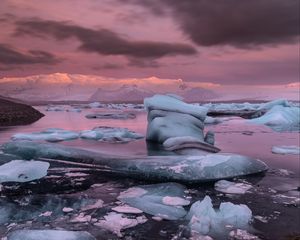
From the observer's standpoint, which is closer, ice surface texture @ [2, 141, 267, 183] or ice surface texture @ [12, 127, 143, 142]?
ice surface texture @ [2, 141, 267, 183]

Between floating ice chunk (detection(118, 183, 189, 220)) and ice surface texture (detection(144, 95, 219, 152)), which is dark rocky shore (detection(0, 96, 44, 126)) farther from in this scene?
floating ice chunk (detection(118, 183, 189, 220))

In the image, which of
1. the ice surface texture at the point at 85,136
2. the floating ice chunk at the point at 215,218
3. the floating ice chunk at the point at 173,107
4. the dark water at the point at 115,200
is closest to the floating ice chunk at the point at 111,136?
the ice surface texture at the point at 85,136

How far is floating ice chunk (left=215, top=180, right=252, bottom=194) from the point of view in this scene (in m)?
5.04

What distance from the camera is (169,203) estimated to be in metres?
4.46

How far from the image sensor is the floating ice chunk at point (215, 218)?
12.0ft

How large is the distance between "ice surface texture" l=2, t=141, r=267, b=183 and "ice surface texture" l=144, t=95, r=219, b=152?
10.6ft

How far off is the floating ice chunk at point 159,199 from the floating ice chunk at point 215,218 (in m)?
0.24

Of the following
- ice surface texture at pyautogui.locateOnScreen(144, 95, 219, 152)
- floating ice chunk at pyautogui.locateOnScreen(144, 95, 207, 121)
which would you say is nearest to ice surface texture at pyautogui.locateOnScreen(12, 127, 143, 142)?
ice surface texture at pyautogui.locateOnScreen(144, 95, 219, 152)

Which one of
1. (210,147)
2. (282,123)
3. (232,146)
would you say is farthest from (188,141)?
(282,123)

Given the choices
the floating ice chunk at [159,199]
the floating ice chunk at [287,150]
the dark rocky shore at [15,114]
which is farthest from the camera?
the dark rocky shore at [15,114]

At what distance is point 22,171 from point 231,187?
2937 millimetres

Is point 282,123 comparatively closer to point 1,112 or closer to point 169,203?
point 1,112

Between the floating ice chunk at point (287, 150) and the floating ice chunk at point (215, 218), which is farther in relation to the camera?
the floating ice chunk at point (287, 150)

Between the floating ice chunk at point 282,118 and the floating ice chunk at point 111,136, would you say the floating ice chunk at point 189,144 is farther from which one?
the floating ice chunk at point 282,118
